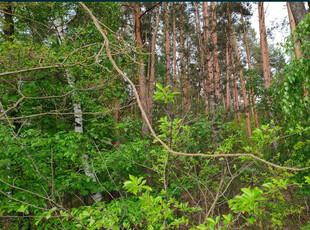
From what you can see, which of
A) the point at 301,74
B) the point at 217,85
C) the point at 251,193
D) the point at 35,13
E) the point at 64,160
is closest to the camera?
the point at 251,193

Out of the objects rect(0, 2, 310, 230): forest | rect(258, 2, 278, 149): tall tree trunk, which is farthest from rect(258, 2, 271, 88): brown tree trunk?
rect(0, 2, 310, 230): forest

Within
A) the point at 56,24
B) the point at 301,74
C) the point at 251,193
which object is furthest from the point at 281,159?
the point at 56,24

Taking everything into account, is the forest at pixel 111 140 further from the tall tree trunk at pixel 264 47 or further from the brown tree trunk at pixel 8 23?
the tall tree trunk at pixel 264 47

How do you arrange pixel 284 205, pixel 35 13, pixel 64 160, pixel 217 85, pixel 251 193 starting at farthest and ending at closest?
pixel 217 85 < pixel 35 13 < pixel 284 205 < pixel 64 160 < pixel 251 193

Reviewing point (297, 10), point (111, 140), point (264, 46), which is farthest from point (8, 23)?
point (264, 46)

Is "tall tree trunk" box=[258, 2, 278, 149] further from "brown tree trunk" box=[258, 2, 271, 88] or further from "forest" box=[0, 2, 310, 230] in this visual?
"forest" box=[0, 2, 310, 230]

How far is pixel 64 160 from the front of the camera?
412cm

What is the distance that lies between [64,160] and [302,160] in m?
5.09

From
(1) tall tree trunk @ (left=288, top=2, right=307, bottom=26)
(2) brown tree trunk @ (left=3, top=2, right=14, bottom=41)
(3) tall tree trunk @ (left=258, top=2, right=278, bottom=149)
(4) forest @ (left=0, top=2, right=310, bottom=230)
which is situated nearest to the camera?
(4) forest @ (left=0, top=2, right=310, bottom=230)

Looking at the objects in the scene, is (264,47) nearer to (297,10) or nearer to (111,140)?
(297,10)

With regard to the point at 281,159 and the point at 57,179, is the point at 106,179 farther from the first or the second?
the point at 281,159

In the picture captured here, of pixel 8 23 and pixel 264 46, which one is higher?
pixel 264 46

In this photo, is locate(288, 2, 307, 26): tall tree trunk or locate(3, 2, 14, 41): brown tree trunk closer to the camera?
locate(288, 2, 307, 26): tall tree trunk

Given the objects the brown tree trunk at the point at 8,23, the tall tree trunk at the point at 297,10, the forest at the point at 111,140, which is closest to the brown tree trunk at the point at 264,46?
the forest at the point at 111,140
